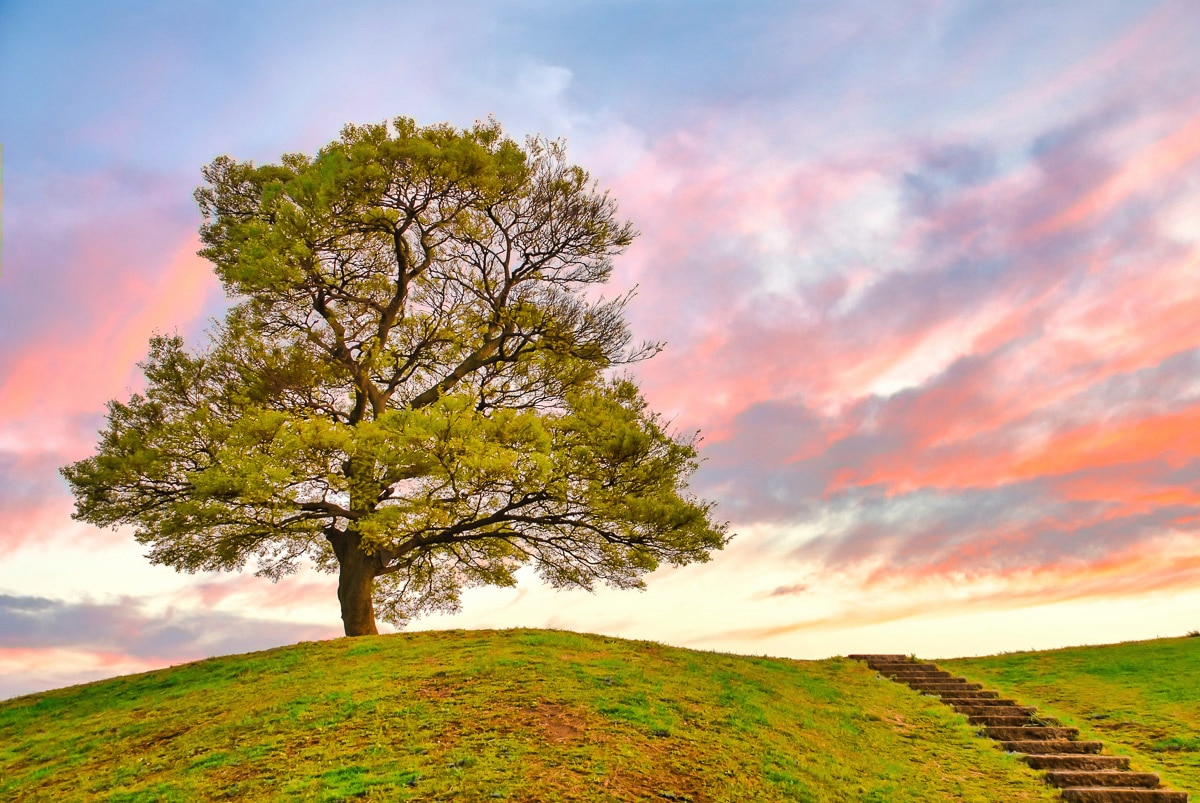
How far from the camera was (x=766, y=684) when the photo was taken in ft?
59.0

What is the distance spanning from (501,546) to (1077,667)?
17.7 metres

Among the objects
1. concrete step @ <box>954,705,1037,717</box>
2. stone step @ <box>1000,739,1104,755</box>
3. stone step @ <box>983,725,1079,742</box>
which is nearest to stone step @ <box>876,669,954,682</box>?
concrete step @ <box>954,705,1037,717</box>

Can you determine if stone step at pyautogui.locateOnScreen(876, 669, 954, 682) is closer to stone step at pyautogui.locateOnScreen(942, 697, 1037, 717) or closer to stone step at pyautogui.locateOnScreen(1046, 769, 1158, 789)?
stone step at pyautogui.locateOnScreen(942, 697, 1037, 717)

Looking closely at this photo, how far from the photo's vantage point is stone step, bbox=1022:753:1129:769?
48.4 ft

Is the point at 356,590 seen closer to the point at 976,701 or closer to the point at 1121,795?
the point at 976,701

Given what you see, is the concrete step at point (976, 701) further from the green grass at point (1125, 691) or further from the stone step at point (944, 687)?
the stone step at point (944, 687)

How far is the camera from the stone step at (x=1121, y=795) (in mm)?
13352

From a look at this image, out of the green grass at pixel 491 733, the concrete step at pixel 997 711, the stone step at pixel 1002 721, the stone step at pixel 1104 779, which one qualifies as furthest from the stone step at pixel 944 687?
the stone step at pixel 1104 779

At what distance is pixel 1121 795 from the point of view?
13.5m

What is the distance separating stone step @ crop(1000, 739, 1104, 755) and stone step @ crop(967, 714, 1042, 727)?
1505 mm

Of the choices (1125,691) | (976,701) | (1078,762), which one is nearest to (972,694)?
(976,701)

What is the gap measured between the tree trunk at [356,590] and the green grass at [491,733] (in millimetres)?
1801

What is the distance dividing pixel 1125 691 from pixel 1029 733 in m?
6.12

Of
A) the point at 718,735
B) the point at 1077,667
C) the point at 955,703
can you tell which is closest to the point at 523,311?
the point at 718,735
